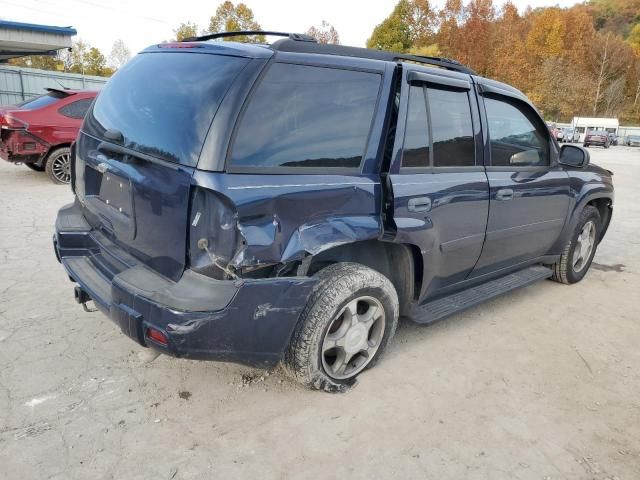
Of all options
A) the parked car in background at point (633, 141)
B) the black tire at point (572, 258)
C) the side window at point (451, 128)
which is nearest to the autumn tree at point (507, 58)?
the parked car in background at point (633, 141)

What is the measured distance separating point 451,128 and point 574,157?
1610 millimetres

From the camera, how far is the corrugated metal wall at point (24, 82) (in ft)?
64.4

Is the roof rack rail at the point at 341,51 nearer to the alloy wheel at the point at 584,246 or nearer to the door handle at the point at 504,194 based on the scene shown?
the door handle at the point at 504,194

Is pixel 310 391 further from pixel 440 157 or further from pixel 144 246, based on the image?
pixel 440 157

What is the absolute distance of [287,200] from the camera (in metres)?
2.27

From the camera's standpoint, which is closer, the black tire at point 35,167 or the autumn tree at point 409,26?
the black tire at point 35,167

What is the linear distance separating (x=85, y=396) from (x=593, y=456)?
263 centimetres

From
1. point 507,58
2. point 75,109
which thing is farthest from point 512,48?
point 75,109

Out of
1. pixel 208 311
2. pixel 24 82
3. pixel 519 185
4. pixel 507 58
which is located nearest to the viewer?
pixel 208 311

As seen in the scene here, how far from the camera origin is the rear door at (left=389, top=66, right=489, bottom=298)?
109 inches

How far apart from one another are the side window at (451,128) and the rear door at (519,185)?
0.23m

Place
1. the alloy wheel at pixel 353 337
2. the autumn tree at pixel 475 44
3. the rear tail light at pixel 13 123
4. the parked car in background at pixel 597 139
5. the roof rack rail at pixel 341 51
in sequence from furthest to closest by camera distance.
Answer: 1. the autumn tree at pixel 475 44
2. the parked car in background at pixel 597 139
3. the rear tail light at pixel 13 123
4. the alloy wheel at pixel 353 337
5. the roof rack rail at pixel 341 51

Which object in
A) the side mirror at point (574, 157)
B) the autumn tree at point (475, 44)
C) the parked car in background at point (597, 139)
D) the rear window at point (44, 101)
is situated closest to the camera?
the side mirror at point (574, 157)

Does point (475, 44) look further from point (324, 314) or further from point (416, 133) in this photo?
point (324, 314)
